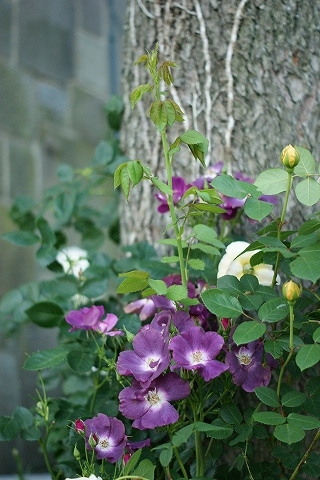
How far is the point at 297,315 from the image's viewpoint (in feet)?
2.99

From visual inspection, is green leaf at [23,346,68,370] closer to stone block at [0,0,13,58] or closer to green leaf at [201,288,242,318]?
green leaf at [201,288,242,318]

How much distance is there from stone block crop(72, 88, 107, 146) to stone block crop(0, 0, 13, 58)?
422 millimetres

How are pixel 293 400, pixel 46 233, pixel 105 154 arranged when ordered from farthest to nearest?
pixel 105 154
pixel 46 233
pixel 293 400

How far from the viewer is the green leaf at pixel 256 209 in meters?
0.83

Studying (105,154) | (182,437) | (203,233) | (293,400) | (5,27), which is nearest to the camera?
(182,437)

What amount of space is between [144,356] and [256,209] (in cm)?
28

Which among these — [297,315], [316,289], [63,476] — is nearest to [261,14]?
[316,289]

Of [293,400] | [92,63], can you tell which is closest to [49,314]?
[293,400]

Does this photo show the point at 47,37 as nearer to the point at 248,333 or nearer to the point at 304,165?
the point at 304,165

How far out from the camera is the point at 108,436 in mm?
901

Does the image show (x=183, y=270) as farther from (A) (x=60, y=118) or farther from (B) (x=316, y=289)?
(A) (x=60, y=118)

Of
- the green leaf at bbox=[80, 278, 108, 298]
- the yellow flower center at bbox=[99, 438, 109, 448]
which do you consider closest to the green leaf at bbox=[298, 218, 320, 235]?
the yellow flower center at bbox=[99, 438, 109, 448]

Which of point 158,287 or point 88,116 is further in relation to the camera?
point 88,116

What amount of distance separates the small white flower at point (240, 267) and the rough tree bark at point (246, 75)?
0.35 meters
